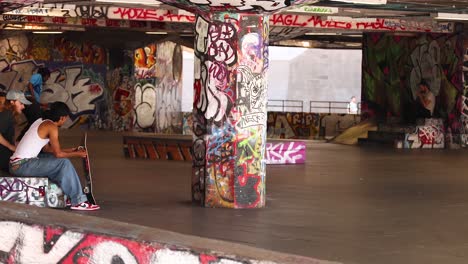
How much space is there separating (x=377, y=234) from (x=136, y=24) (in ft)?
76.2

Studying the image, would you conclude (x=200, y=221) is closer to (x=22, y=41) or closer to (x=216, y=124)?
(x=216, y=124)

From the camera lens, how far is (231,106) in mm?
15594

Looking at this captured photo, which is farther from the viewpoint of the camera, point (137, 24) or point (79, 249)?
point (137, 24)

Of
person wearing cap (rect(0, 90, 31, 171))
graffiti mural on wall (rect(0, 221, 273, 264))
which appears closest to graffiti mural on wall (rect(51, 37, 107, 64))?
person wearing cap (rect(0, 90, 31, 171))

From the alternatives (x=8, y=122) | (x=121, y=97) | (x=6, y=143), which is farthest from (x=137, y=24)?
(x=6, y=143)

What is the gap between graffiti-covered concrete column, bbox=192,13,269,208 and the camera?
1558 centimetres

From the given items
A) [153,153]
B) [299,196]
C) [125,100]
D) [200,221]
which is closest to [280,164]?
[153,153]

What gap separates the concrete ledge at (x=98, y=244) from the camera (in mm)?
7648

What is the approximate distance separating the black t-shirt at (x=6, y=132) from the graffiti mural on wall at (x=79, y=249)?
→ 24.8 ft

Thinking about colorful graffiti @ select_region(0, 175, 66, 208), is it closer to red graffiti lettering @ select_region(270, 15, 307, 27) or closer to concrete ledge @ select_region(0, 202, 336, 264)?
concrete ledge @ select_region(0, 202, 336, 264)

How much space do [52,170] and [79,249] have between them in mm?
6420

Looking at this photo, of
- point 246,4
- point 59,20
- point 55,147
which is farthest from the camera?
point 59,20

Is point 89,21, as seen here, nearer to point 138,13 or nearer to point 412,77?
point 138,13

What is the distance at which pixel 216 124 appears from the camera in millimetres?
15711
